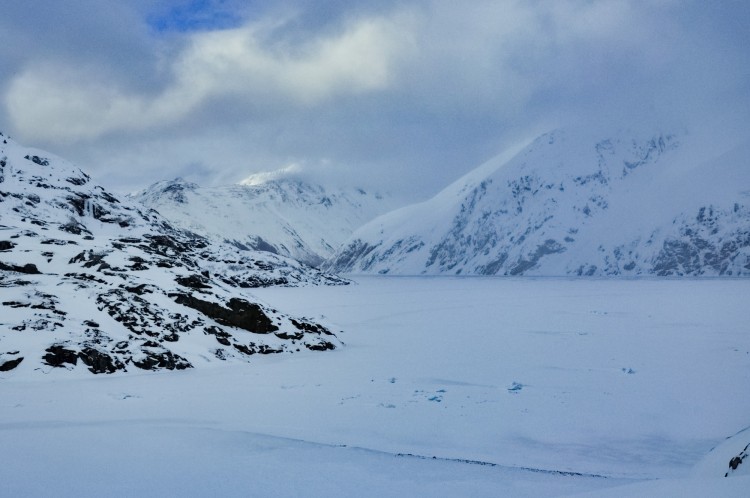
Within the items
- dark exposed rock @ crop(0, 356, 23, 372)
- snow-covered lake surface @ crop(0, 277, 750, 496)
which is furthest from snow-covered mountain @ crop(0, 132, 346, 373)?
snow-covered lake surface @ crop(0, 277, 750, 496)

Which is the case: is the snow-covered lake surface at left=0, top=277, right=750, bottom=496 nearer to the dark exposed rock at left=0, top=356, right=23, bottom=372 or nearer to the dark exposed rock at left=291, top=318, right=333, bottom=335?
the dark exposed rock at left=0, top=356, right=23, bottom=372

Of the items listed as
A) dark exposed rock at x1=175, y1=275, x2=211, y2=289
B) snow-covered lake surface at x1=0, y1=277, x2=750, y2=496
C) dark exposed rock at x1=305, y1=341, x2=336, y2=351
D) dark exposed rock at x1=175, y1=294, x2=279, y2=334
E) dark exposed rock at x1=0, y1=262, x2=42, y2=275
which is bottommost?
dark exposed rock at x1=305, y1=341, x2=336, y2=351

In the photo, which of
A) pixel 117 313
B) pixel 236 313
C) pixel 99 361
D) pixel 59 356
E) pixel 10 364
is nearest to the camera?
pixel 10 364

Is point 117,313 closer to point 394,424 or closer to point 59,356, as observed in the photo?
point 59,356

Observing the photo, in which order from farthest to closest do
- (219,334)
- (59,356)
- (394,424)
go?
1. (219,334)
2. (59,356)
3. (394,424)

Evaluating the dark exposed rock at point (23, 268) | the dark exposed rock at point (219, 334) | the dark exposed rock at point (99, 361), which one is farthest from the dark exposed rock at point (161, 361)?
the dark exposed rock at point (23, 268)

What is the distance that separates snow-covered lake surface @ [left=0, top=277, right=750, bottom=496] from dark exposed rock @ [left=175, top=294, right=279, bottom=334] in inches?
105

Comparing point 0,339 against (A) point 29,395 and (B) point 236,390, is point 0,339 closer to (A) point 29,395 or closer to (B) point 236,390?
(A) point 29,395

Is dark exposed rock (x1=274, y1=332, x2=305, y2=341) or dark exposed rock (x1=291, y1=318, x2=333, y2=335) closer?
dark exposed rock (x1=274, y1=332, x2=305, y2=341)

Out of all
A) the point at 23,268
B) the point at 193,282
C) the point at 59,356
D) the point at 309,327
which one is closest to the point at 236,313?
the point at 193,282

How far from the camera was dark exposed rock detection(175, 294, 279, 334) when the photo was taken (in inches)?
1160

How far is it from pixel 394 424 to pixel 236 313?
16971mm

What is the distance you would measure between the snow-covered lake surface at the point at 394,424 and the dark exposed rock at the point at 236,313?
8.72 feet

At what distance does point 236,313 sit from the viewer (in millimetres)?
30047
